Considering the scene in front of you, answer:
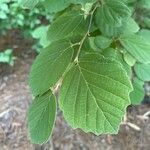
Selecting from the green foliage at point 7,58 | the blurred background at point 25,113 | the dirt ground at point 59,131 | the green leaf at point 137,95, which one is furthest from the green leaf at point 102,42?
the green foliage at point 7,58

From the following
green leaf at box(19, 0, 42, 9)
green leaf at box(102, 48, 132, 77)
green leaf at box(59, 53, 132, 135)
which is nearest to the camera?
green leaf at box(59, 53, 132, 135)

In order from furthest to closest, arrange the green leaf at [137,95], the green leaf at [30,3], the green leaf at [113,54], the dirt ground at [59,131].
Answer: the dirt ground at [59,131] < the green leaf at [137,95] < the green leaf at [113,54] < the green leaf at [30,3]

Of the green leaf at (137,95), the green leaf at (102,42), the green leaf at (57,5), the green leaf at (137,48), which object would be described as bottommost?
the green leaf at (137,95)

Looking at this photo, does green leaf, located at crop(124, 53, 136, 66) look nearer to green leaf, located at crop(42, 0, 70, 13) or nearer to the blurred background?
green leaf, located at crop(42, 0, 70, 13)

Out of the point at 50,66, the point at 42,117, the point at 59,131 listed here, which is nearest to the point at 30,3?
the point at 50,66

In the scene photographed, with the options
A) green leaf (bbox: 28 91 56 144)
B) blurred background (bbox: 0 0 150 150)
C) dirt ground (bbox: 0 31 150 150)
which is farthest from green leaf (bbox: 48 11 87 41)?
dirt ground (bbox: 0 31 150 150)

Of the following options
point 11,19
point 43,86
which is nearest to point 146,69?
point 43,86

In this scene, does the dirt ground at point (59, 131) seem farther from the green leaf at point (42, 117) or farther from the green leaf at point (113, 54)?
the green leaf at point (42, 117)
